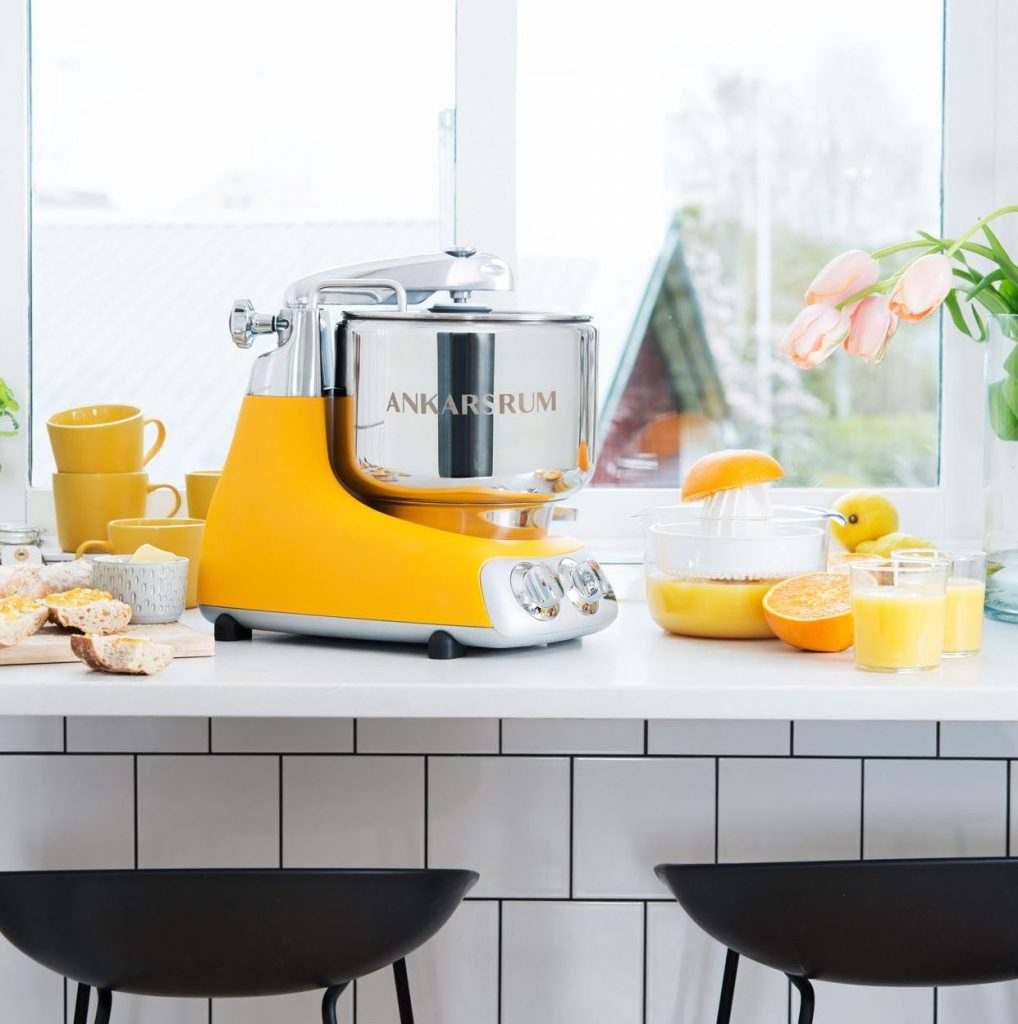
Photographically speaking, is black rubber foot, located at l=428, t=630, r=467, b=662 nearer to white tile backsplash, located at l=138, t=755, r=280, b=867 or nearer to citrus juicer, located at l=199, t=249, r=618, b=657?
citrus juicer, located at l=199, t=249, r=618, b=657

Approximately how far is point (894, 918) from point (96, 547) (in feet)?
3.07

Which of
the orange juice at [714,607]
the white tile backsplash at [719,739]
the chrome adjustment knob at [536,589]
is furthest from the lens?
the white tile backsplash at [719,739]

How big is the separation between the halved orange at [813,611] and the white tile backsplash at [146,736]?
66 cm

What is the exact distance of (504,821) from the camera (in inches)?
57.9

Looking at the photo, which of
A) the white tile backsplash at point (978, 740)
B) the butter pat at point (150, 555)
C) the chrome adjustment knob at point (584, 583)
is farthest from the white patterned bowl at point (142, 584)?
the white tile backsplash at point (978, 740)

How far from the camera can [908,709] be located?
3.37 feet

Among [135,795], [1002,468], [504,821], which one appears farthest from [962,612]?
[135,795]

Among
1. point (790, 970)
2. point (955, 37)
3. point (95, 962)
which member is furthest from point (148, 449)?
point (955, 37)

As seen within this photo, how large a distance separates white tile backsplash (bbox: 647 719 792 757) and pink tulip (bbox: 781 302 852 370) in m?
0.43

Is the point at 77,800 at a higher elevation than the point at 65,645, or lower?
lower

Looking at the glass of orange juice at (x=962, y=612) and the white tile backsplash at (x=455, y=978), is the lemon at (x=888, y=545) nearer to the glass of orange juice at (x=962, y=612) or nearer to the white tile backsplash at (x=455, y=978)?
the glass of orange juice at (x=962, y=612)

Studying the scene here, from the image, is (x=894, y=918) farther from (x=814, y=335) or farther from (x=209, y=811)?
(x=209, y=811)

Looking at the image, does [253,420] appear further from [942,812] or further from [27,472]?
[942,812]

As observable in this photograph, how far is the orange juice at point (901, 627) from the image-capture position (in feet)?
3.55
